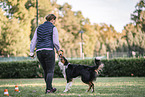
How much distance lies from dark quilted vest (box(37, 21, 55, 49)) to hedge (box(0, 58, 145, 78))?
11.4m

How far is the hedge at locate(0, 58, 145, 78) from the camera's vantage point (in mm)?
17305

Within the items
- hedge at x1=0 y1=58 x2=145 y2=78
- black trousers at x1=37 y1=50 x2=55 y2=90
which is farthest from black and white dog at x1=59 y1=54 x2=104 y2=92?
hedge at x1=0 y1=58 x2=145 y2=78

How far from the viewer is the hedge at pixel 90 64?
17305 millimetres

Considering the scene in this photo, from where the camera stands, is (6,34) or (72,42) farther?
(72,42)

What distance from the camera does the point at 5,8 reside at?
34.2m

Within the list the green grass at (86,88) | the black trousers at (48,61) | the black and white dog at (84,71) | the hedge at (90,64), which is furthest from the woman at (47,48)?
the hedge at (90,64)

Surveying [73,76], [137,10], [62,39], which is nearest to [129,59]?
[73,76]

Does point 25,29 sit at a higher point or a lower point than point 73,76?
higher

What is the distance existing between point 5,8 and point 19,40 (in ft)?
21.6

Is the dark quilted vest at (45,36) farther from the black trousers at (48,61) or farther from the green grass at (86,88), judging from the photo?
the green grass at (86,88)

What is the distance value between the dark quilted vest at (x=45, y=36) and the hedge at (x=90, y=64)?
11.4 meters

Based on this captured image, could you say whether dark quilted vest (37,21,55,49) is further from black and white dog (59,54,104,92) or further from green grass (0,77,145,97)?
green grass (0,77,145,97)

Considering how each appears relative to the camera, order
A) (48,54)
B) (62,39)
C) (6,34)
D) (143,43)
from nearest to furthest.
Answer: (48,54) < (6,34) < (143,43) < (62,39)

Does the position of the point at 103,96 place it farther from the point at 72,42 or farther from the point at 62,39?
the point at 72,42
